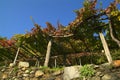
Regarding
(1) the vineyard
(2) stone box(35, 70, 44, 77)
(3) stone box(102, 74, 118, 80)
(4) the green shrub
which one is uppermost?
(1) the vineyard

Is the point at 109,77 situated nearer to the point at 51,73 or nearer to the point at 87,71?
the point at 87,71

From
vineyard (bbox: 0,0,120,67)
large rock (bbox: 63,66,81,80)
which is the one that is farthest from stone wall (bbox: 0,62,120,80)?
vineyard (bbox: 0,0,120,67)

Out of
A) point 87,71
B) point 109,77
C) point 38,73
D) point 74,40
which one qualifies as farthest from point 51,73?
point 74,40

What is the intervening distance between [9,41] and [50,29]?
10.6ft

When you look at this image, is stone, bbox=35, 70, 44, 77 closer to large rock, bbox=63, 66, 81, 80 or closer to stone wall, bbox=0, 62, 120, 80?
stone wall, bbox=0, 62, 120, 80

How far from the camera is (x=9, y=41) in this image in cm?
1287

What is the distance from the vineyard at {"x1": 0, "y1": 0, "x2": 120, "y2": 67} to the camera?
9.94 m

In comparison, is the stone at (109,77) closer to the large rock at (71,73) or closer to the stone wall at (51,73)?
the stone wall at (51,73)

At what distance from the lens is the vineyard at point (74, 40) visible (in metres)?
9.94

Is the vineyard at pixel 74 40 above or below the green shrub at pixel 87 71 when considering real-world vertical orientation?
above

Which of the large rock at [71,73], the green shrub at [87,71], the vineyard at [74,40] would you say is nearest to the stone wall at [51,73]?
the large rock at [71,73]

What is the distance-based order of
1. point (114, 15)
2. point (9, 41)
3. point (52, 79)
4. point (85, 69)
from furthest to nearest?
point (9, 41) < point (114, 15) < point (52, 79) < point (85, 69)

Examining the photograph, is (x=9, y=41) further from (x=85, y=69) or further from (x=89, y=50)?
(x=85, y=69)

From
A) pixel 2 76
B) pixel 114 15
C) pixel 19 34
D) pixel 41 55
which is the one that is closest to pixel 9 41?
pixel 19 34
